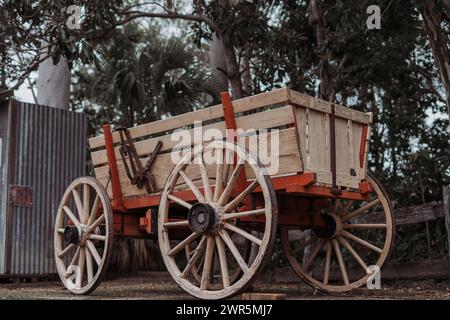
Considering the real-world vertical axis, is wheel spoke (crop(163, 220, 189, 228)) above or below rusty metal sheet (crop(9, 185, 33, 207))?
below

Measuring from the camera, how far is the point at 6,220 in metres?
8.98

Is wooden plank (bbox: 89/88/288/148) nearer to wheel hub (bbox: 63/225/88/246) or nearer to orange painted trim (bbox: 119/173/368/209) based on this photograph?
orange painted trim (bbox: 119/173/368/209)

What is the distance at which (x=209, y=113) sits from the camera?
231 inches

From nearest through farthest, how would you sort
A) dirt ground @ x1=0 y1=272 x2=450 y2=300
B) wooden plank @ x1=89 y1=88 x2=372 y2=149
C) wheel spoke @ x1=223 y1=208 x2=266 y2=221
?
1. wheel spoke @ x1=223 y1=208 x2=266 y2=221
2. wooden plank @ x1=89 y1=88 x2=372 y2=149
3. dirt ground @ x1=0 y1=272 x2=450 y2=300

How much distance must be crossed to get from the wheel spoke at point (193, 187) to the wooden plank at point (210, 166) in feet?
0.95

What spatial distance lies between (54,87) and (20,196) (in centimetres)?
388

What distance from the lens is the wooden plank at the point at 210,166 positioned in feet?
17.5

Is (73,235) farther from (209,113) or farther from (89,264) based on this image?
(209,113)

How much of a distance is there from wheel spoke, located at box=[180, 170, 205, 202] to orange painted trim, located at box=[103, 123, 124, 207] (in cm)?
128

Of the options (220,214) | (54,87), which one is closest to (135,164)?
(220,214)

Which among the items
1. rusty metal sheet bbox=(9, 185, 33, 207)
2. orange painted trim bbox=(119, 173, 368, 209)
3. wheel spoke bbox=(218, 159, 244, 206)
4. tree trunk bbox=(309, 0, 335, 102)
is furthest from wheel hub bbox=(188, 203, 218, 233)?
tree trunk bbox=(309, 0, 335, 102)

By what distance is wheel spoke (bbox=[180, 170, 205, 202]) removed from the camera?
18.3 feet
